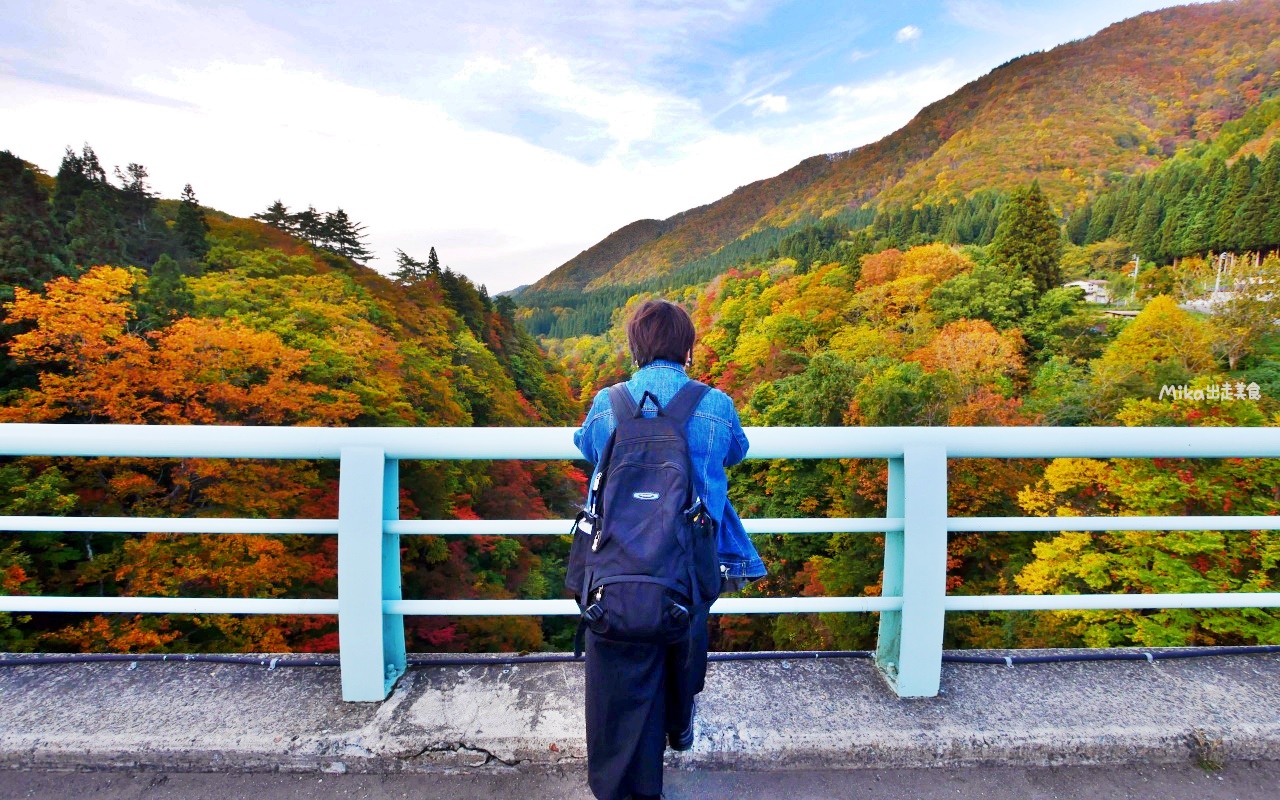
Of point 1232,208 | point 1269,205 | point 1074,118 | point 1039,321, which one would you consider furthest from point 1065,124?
point 1039,321

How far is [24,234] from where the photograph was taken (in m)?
22.3

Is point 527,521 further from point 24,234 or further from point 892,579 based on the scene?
point 24,234

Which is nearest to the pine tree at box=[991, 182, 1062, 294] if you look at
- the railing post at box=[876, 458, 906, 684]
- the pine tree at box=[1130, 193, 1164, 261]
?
the pine tree at box=[1130, 193, 1164, 261]

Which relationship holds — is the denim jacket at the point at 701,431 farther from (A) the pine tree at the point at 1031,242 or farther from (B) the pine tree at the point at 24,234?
(A) the pine tree at the point at 1031,242

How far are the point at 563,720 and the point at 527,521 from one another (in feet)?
1.77

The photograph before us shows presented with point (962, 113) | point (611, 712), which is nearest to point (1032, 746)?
point (611, 712)

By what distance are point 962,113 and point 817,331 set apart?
73.4 meters

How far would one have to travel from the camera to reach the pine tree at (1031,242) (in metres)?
53.7

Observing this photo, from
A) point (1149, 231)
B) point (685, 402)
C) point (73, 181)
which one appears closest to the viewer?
point (685, 402)

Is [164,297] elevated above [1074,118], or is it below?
below

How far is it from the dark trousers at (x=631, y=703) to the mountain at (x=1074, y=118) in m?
87.1

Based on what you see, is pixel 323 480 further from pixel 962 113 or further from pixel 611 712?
pixel 962 113

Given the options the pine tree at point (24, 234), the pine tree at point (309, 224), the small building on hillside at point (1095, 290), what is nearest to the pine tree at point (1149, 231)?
the small building on hillside at point (1095, 290)

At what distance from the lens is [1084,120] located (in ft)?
284
